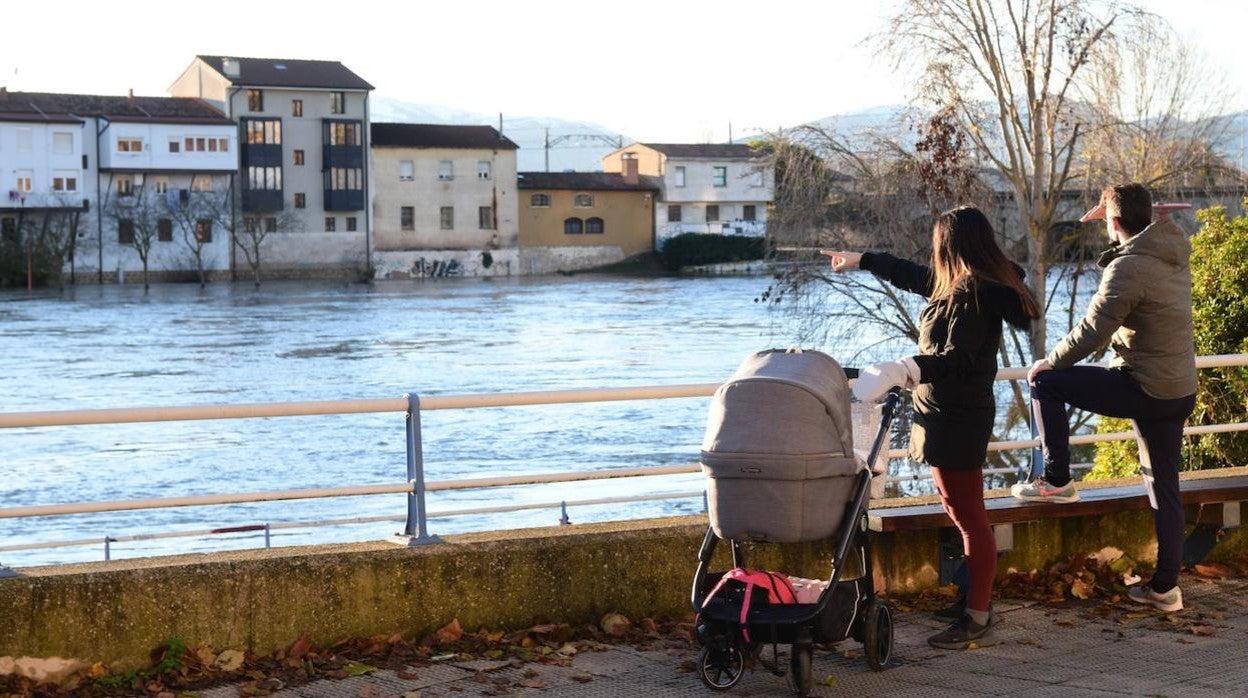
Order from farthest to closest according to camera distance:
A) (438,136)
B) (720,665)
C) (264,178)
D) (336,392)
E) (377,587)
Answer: (438,136) < (264,178) < (336,392) < (377,587) < (720,665)

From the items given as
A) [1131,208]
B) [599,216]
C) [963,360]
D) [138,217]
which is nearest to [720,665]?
[963,360]

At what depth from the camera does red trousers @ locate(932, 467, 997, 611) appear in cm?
604

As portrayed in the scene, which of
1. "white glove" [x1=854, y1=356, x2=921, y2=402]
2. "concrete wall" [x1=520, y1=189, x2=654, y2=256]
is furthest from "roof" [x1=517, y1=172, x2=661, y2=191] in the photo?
"white glove" [x1=854, y1=356, x2=921, y2=402]

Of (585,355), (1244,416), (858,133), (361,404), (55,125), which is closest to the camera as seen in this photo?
(361,404)

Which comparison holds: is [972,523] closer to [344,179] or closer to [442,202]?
[344,179]

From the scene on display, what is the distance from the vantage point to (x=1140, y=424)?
658 cm

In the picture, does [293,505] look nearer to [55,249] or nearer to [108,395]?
[108,395]

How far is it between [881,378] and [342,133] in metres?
107

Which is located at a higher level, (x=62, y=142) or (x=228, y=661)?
(x=62, y=142)

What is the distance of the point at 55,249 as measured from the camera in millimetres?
98438

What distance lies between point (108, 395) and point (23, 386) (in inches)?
133

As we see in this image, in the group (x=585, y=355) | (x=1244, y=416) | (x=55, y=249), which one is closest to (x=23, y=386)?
(x=585, y=355)

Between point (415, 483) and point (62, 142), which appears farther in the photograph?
point (62, 142)

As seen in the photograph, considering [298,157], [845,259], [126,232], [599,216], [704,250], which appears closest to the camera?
[845,259]
